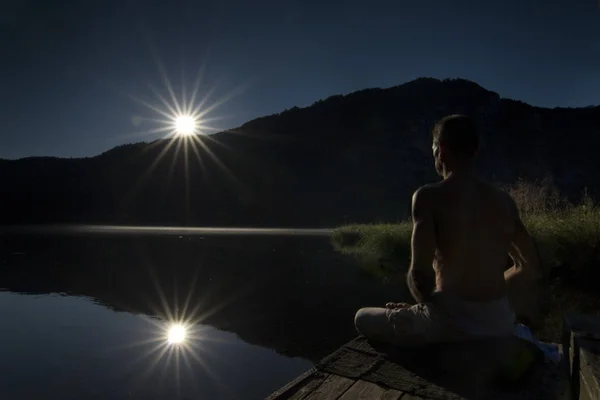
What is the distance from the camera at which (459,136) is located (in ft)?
7.54

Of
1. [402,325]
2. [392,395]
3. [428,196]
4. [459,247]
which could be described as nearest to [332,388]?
[392,395]

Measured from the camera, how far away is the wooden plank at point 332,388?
77.4 inches

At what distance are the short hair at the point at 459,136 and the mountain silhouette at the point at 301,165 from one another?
7335cm

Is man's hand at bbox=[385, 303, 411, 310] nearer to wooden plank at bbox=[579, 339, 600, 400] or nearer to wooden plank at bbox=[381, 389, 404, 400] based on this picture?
wooden plank at bbox=[381, 389, 404, 400]

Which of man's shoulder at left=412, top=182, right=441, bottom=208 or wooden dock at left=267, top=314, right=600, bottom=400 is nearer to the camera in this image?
wooden dock at left=267, top=314, right=600, bottom=400

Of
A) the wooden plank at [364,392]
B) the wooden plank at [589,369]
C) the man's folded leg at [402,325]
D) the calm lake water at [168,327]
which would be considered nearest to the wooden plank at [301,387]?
the wooden plank at [364,392]

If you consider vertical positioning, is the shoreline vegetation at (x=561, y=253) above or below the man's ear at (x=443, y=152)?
below

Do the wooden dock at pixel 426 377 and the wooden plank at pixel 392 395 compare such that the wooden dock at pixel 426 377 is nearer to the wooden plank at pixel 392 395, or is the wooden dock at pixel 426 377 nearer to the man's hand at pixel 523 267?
the wooden plank at pixel 392 395

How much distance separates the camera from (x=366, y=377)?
7.13ft

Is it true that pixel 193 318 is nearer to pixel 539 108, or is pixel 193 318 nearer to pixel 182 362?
pixel 182 362

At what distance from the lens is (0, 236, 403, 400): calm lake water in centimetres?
467

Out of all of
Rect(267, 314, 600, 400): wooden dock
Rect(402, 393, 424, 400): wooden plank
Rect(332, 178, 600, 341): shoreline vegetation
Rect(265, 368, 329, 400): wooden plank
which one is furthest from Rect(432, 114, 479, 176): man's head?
Rect(332, 178, 600, 341): shoreline vegetation

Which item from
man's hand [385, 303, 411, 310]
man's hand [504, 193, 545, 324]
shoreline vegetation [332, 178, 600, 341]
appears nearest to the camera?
man's hand [504, 193, 545, 324]

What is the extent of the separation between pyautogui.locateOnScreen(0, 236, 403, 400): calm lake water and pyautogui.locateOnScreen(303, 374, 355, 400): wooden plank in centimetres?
235
